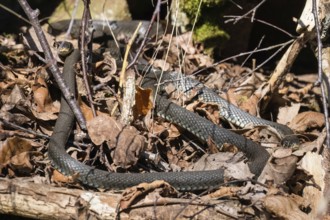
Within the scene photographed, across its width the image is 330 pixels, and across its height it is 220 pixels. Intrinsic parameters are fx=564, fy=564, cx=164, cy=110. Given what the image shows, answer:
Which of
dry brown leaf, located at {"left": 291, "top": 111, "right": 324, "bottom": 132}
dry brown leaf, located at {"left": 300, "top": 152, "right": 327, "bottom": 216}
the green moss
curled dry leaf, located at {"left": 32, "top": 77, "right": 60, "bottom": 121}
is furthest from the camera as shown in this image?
the green moss

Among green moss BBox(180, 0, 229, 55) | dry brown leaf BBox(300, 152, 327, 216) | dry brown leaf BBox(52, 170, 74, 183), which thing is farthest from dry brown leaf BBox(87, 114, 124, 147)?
green moss BBox(180, 0, 229, 55)

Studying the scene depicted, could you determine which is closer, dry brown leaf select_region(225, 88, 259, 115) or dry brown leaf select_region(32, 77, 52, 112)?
dry brown leaf select_region(32, 77, 52, 112)

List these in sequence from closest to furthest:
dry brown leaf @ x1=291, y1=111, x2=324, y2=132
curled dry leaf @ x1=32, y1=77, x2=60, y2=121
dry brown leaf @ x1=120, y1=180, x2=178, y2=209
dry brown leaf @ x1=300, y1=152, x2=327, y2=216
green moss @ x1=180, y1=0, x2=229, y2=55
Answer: dry brown leaf @ x1=120, y1=180, x2=178, y2=209
dry brown leaf @ x1=300, y1=152, x2=327, y2=216
curled dry leaf @ x1=32, y1=77, x2=60, y2=121
dry brown leaf @ x1=291, y1=111, x2=324, y2=132
green moss @ x1=180, y1=0, x2=229, y2=55

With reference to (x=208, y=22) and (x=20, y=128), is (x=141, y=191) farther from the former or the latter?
(x=208, y=22)

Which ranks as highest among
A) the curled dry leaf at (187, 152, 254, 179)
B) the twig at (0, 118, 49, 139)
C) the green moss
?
the green moss

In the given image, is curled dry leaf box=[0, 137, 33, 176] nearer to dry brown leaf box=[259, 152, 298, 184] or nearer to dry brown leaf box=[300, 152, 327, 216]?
dry brown leaf box=[259, 152, 298, 184]

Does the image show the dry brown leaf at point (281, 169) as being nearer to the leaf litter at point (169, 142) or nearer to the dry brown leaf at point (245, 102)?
the leaf litter at point (169, 142)
